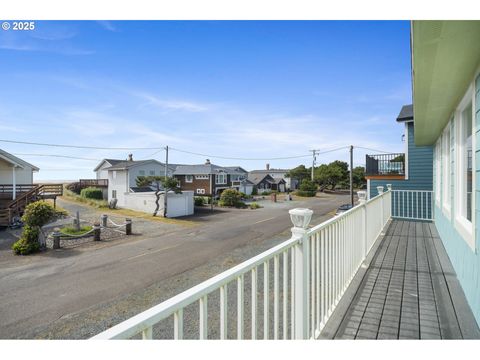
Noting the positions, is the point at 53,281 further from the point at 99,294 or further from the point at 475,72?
the point at 475,72

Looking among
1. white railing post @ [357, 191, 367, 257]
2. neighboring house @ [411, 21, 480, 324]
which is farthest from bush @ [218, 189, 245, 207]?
neighboring house @ [411, 21, 480, 324]

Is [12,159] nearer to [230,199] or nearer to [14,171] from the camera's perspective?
[14,171]

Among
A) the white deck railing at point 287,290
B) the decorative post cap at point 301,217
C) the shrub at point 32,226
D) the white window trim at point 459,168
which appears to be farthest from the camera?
the shrub at point 32,226

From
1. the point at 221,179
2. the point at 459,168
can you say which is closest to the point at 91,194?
the point at 221,179

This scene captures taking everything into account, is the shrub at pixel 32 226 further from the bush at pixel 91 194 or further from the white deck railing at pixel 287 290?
the bush at pixel 91 194

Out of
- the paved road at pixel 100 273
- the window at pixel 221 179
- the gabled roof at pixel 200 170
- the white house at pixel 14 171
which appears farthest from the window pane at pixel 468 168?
the window at pixel 221 179

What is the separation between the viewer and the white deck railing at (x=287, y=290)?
3.22ft

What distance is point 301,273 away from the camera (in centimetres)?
194

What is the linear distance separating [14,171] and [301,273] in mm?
20991

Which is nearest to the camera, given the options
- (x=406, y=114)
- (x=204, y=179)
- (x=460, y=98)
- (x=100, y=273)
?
(x=460, y=98)

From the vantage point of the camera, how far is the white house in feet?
54.7

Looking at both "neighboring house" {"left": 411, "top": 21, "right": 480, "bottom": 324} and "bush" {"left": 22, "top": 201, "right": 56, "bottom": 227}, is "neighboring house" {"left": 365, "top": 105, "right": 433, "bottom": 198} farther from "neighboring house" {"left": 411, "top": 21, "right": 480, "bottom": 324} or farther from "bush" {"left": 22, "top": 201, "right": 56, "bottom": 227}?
"bush" {"left": 22, "top": 201, "right": 56, "bottom": 227}

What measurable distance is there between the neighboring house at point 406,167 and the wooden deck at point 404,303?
6264 millimetres

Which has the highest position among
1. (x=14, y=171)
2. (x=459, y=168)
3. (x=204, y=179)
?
(x=14, y=171)
